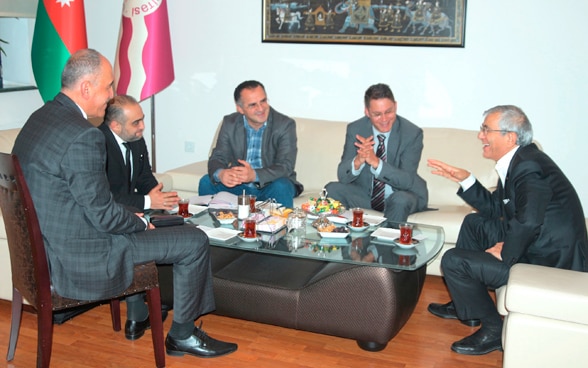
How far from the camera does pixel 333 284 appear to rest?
3137 millimetres

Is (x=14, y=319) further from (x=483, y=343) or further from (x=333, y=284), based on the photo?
(x=483, y=343)

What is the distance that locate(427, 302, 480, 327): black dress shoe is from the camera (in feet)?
11.6

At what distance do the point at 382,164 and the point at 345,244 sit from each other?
3.12 ft

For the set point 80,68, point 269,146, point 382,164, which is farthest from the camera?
point 269,146

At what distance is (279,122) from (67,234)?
6.77 feet

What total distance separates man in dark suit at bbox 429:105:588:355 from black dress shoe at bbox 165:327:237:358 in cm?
109

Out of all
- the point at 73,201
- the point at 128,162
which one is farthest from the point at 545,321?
the point at 128,162

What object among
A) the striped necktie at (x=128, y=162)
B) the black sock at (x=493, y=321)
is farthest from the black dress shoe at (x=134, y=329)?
the black sock at (x=493, y=321)

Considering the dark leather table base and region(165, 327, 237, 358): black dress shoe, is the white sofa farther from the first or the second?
region(165, 327, 237, 358): black dress shoe

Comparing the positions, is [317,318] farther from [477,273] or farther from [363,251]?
[477,273]

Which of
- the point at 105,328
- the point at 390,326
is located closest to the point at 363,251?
the point at 390,326

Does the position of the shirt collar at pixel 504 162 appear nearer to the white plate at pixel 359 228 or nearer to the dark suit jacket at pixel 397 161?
the white plate at pixel 359 228

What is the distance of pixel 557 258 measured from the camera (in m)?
3.09

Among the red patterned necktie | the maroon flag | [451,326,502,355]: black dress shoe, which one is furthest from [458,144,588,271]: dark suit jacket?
the maroon flag
